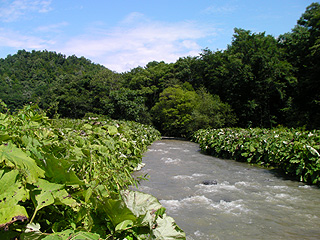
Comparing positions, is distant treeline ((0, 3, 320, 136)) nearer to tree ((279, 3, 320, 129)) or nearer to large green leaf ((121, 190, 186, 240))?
tree ((279, 3, 320, 129))

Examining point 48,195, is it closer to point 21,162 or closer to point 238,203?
point 21,162

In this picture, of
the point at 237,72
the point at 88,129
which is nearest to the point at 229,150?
the point at 88,129

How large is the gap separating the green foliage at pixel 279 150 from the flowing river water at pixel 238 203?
0.44 metres

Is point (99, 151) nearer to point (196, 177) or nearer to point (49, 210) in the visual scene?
point (49, 210)

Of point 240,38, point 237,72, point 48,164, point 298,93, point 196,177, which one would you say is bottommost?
point 196,177

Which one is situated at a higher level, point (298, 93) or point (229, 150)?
point (298, 93)

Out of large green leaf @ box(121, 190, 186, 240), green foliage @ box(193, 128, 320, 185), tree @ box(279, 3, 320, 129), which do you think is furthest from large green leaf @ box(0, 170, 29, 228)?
tree @ box(279, 3, 320, 129)

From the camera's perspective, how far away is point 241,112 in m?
33.7

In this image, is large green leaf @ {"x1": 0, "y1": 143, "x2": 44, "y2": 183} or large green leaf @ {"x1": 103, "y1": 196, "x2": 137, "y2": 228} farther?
large green leaf @ {"x1": 103, "y1": 196, "x2": 137, "y2": 228}

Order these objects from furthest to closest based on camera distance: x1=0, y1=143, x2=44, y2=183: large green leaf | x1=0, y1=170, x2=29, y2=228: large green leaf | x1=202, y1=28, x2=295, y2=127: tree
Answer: x1=202, y1=28, x2=295, y2=127: tree, x1=0, y1=143, x2=44, y2=183: large green leaf, x1=0, y1=170, x2=29, y2=228: large green leaf

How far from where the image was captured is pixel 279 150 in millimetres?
8164

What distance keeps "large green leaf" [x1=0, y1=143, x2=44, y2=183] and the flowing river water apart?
292 centimetres

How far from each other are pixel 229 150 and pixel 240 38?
87.5 ft

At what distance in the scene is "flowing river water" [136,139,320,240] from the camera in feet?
12.7
